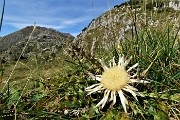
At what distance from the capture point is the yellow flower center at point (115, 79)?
330 cm

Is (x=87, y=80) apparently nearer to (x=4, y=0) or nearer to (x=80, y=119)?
(x=80, y=119)

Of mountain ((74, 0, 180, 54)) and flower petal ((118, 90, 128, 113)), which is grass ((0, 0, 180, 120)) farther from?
mountain ((74, 0, 180, 54))

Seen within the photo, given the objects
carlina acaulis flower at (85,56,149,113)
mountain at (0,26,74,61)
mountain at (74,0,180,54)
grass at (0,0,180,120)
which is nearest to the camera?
grass at (0,0,180,120)

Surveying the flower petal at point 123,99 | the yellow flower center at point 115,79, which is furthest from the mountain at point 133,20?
the flower petal at point 123,99

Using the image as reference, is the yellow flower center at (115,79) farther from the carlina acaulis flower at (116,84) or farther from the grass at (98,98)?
the grass at (98,98)

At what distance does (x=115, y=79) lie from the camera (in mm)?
3371

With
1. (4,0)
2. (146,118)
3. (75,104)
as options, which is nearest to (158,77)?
(146,118)

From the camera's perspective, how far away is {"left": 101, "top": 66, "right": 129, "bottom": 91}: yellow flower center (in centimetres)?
330

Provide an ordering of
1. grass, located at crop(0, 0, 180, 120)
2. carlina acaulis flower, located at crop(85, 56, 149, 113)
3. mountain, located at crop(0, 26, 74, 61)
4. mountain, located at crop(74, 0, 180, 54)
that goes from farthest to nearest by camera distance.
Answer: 1. mountain, located at crop(74, 0, 180, 54)
2. mountain, located at crop(0, 26, 74, 61)
3. carlina acaulis flower, located at crop(85, 56, 149, 113)
4. grass, located at crop(0, 0, 180, 120)

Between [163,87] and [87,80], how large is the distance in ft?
3.03

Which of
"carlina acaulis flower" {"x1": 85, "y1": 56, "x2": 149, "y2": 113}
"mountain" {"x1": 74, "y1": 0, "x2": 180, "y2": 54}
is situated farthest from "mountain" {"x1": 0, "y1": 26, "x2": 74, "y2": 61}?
"carlina acaulis flower" {"x1": 85, "y1": 56, "x2": 149, "y2": 113}

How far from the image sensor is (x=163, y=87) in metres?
3.60

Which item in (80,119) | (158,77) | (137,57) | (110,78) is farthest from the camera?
(137,57)

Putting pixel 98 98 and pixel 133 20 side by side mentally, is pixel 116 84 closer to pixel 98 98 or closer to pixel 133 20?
pixel 98 98
